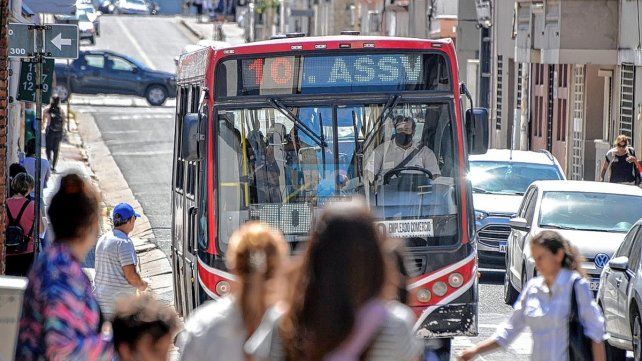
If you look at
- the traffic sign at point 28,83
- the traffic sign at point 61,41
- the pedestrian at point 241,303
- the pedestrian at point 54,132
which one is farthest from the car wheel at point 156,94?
the pedestrian at point 241,303

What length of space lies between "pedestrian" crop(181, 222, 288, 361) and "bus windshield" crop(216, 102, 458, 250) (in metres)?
6.81

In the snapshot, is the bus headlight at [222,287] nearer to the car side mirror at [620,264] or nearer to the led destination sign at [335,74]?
the led destination sign at [335,74]

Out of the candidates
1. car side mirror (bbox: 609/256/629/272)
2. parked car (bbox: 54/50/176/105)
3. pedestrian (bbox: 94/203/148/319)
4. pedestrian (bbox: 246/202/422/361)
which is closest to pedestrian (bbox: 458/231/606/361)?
pedestrian (bbox: 246/202/422/361)

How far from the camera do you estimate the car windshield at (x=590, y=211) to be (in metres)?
17.2

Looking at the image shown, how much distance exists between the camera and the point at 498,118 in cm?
4325

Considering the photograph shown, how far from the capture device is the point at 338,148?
493 inches

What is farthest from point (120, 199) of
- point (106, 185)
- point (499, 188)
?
point (499, 188)

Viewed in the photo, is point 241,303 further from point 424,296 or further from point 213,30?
point 213,30

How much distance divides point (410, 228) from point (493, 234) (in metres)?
7.88

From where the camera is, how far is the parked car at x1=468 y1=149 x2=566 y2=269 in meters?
20.3

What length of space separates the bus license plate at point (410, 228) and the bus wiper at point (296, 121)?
800 millimetres

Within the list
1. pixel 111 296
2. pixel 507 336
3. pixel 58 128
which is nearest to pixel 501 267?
pixel 111 296

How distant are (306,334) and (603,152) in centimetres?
2836

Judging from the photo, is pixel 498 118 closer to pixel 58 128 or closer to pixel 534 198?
pixel 58 128
